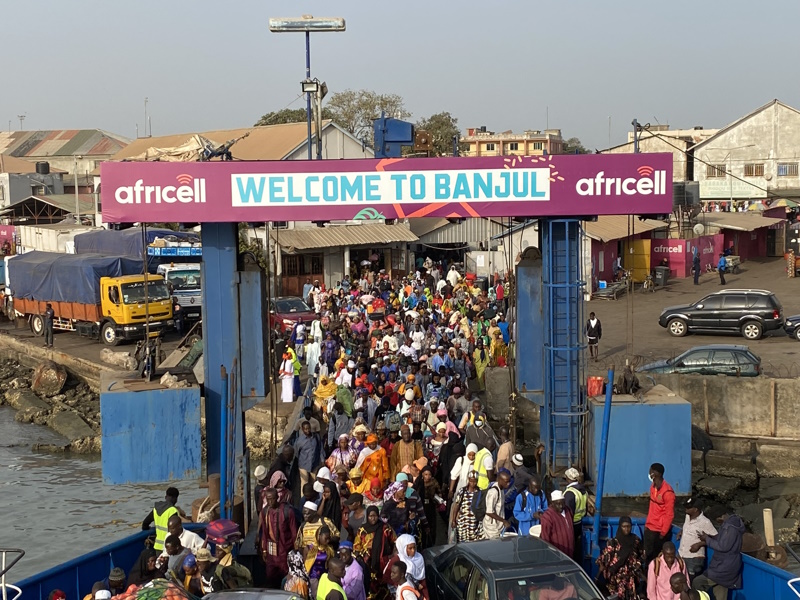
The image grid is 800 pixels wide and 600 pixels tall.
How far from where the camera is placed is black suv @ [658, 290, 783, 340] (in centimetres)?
2734

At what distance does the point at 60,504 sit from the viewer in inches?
802

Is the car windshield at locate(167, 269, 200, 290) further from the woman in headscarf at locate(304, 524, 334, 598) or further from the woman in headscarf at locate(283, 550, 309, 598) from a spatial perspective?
the woman in headscarf at locate(304, 524, 334, 598)

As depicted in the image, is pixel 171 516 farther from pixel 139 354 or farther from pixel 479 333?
pixel 139 354

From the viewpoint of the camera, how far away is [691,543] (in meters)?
10.2

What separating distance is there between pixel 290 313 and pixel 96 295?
7.27m

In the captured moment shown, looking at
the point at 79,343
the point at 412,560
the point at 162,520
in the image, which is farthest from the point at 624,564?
the point at 79,343

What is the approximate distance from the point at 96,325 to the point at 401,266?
580 inches

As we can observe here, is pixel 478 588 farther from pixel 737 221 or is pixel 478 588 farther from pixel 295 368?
pixel 737 221

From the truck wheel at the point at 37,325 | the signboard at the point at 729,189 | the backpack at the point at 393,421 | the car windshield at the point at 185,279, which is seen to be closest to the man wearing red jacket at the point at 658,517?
the backpack at the point at 393,421

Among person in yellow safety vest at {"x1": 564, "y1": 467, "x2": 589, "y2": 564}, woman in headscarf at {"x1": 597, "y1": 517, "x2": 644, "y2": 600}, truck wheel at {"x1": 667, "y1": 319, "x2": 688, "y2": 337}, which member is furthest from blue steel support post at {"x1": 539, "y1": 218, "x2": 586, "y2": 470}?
truck wheel at {"x1": 667, "y1": 319, "x2": 688, "y2": 337}

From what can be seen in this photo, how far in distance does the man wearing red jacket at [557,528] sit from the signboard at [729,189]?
185 ft

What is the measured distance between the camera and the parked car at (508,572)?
870 centimetres

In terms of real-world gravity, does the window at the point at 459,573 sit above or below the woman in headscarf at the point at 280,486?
below

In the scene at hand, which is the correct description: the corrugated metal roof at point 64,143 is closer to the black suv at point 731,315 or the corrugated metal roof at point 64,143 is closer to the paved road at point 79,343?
the paved road at point 79,343
